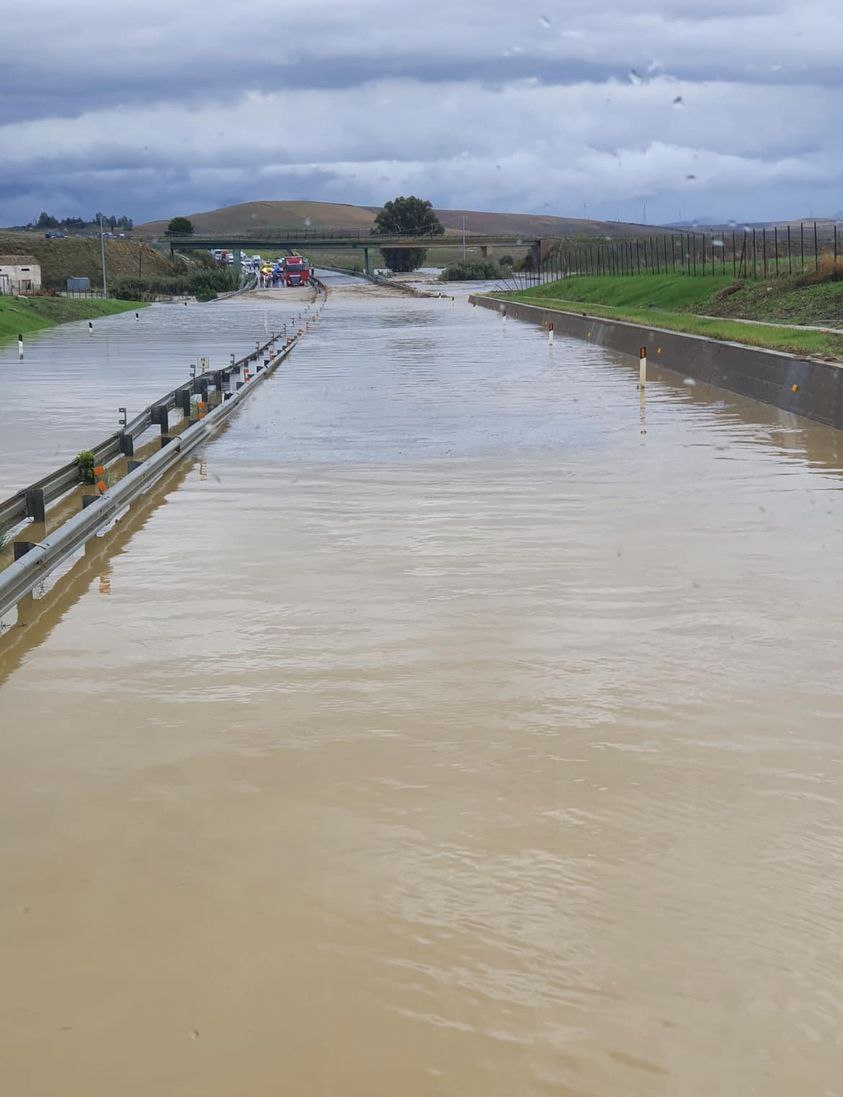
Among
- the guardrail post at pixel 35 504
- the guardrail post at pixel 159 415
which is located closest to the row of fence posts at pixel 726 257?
the guardrail post at pixel 159 415

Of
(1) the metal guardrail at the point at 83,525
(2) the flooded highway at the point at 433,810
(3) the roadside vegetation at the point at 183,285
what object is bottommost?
(2) the flooded highway at the point at 433,810

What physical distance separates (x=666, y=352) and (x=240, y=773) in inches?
1226

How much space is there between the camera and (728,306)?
47.6 metres

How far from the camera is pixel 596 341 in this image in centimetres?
4903

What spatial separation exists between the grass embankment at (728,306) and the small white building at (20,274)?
5809 cm

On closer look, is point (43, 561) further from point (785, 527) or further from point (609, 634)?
point (785, 527)

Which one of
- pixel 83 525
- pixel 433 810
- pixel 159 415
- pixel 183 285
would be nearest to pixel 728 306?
pixel 159 415

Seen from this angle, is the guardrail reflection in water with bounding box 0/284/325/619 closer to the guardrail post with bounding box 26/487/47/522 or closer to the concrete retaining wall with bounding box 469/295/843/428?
the guardrail post with bounding box 26/487/47/522

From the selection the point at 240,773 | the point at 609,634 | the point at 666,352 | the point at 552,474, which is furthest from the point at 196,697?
the point at 666,352

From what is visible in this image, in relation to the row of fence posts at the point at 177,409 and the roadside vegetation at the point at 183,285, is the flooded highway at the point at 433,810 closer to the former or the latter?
the row of fence posts at the point at 177,409

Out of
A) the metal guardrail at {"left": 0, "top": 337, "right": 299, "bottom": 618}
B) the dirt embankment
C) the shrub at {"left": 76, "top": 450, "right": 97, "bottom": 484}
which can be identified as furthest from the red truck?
the shrub at {"left": 76, "top": 450, "right": 97, "bottom": 484}

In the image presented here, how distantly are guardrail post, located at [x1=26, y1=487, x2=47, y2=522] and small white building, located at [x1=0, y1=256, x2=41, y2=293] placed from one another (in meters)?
101

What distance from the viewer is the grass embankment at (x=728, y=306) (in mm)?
31750

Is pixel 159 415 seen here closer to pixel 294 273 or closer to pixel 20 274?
pixel 20 274
